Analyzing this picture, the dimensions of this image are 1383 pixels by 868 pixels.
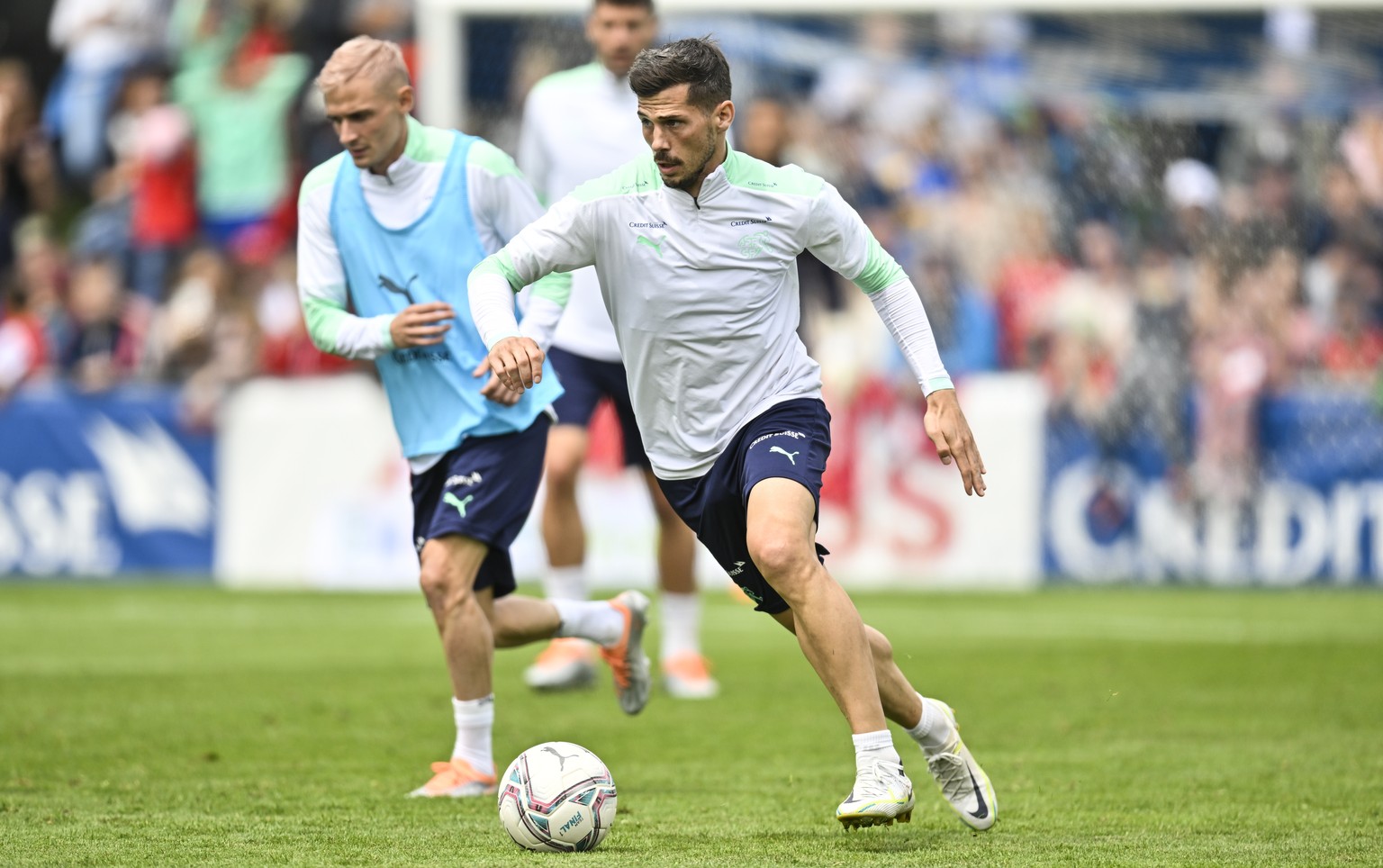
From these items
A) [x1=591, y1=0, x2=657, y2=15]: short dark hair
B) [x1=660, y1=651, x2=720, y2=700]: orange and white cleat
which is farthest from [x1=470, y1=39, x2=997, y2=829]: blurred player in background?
[x1=660, y1=651, x2=720, y2=700]: orange and white cleat

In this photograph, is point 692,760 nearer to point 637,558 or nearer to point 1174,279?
point 637,558

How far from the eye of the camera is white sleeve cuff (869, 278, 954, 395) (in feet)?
17.7

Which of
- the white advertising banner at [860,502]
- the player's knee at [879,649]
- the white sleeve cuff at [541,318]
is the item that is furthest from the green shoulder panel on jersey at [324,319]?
the white advertising banner at [860,502]

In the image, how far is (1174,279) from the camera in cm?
1542

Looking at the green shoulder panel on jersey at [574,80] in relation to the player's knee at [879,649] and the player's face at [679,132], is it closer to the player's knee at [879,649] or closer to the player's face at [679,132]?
the player's face at [679,132]

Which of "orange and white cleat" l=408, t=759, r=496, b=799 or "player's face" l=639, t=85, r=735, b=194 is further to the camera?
"orange and white cleat" l=408, t=759, r=496, b=799

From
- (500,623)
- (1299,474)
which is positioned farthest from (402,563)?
(500,623)

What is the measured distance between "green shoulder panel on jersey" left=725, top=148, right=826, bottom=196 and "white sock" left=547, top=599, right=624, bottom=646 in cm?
211

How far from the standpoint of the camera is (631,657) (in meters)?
7.28

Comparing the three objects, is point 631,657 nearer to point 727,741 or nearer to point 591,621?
point 591,621

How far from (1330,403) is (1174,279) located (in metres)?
1.64

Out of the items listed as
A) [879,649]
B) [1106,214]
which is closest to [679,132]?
[879,649]

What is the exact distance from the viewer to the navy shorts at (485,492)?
21.1ft

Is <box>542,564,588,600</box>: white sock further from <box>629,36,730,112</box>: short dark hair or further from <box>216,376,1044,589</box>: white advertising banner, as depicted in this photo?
<box>216,376,1044,589</box>: white advertising banner
